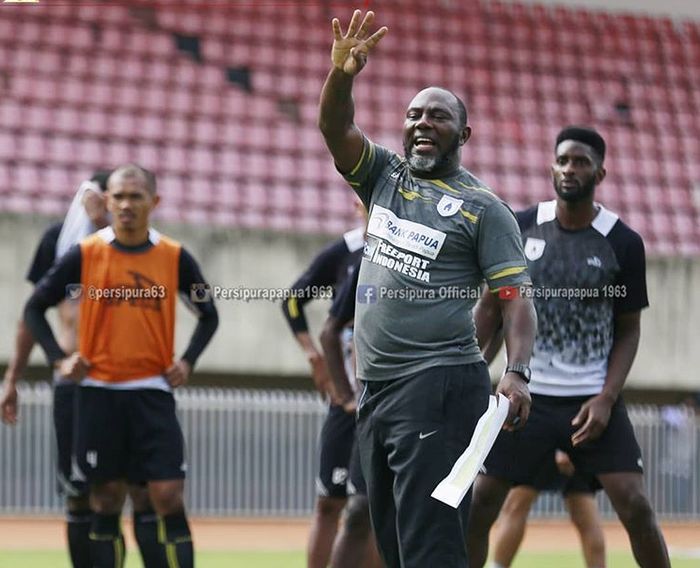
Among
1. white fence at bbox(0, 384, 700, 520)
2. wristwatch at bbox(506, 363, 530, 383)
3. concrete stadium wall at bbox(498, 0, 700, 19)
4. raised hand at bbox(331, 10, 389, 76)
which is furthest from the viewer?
concrete stadium wall at bbox(498, 0, 700, 19)

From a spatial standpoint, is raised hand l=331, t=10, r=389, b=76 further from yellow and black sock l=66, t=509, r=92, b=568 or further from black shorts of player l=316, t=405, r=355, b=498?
yellow and black sock l=66, t=509, r=92, b=568

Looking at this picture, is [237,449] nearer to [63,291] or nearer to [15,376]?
[15,376]

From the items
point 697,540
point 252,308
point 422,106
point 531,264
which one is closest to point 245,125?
point 252,308

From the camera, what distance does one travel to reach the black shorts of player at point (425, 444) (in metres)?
5.36

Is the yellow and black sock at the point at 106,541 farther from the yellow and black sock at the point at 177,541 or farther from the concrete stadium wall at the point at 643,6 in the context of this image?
the concrete stadium wall at the point at 643,6

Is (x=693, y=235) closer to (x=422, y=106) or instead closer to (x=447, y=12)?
(x=447, y=12)

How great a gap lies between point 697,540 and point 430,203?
9.21 metres

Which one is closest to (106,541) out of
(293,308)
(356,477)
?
(356,477)

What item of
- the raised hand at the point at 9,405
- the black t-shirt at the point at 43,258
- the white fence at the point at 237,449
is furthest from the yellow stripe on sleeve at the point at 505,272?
the white fence at the point at 237,449

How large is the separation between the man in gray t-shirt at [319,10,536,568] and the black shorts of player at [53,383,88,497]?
10.1 ft

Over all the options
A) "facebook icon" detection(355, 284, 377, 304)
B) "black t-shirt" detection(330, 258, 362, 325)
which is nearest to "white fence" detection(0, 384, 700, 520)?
"black t-shirt" detection(330, 258, 362, 325)

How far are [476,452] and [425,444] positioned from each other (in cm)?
23

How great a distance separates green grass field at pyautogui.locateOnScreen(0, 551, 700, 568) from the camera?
10700 millimetres

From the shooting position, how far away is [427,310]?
5465 millimetres
